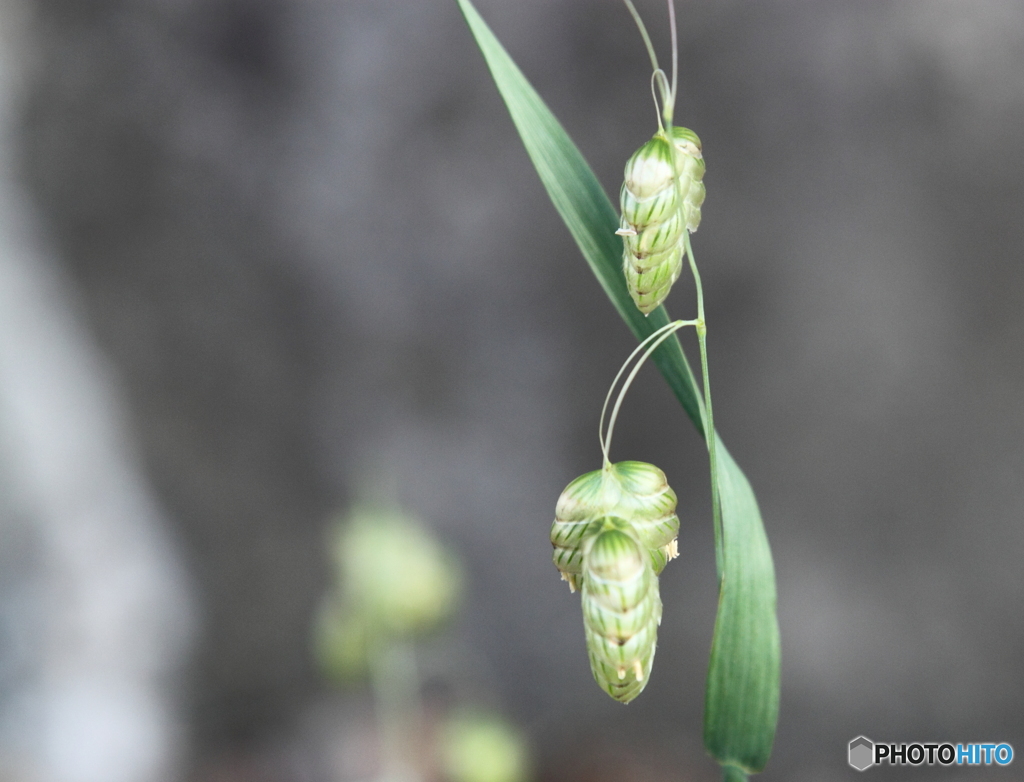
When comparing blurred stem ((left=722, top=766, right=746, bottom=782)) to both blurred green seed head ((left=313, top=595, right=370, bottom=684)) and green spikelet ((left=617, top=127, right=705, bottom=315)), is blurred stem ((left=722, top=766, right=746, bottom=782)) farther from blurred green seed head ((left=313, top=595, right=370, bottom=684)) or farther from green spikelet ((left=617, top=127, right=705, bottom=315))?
blurred green seed head ((left=313, top=595, right=370, bottom=684))

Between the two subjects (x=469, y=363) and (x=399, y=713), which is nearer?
(x=469, y=363)

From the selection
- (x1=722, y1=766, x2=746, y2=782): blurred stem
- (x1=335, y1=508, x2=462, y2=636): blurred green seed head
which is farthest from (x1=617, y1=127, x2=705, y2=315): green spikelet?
(x1=335, y1=508, x2=462, y2=636): blurred green seed head

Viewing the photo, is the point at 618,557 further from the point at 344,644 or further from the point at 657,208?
the point at 344,644

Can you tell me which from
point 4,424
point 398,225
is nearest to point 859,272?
point 398,225

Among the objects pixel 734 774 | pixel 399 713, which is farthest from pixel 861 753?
pixel 734 774

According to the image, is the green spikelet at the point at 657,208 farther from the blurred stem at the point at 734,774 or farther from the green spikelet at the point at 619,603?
the blurred stem at the point at 734,774

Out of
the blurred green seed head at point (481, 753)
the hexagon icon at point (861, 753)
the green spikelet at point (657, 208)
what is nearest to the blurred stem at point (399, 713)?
the blurred green seed head at point (481, 753)
